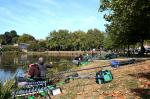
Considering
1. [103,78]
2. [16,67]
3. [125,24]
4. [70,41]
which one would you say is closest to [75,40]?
[70,41]

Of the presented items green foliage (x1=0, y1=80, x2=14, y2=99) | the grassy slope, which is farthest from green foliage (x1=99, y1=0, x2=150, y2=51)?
green foliage (x1=0, y1=80, x2=14, y2=99)

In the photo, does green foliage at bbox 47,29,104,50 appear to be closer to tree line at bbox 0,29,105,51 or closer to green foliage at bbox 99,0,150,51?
tree line at bbox 0,29,105,51

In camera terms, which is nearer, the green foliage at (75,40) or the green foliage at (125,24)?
the green foliage at (125,24)

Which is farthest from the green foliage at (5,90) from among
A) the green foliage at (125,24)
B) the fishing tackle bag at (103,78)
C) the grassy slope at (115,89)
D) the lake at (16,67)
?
the green foliage at (125,24)

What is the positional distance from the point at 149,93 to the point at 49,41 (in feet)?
515

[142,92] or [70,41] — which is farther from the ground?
[70,41]

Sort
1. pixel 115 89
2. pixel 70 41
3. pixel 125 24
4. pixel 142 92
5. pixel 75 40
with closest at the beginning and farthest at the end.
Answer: pixel 142 92 < pixel 115 89 < pixel 125 24 < pixel 75 40 < pixel 70 41

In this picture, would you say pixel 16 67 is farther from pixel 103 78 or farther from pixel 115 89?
pixel 115 89

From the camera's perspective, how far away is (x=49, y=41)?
560ft

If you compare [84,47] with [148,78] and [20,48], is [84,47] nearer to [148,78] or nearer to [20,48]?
[20,48]

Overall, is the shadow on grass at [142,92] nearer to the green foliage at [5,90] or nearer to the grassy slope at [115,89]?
the grassy slope at [115,89]

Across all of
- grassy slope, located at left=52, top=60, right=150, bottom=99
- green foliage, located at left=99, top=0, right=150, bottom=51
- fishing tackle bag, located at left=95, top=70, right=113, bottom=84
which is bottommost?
grassy slope, located at left=52, top=60, right=150, bottom=99

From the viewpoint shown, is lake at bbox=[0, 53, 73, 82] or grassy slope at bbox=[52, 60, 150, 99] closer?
grassy slope at bbox=[52, 60, 150, 99]

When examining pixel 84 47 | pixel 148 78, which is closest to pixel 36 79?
pixel 148 78
